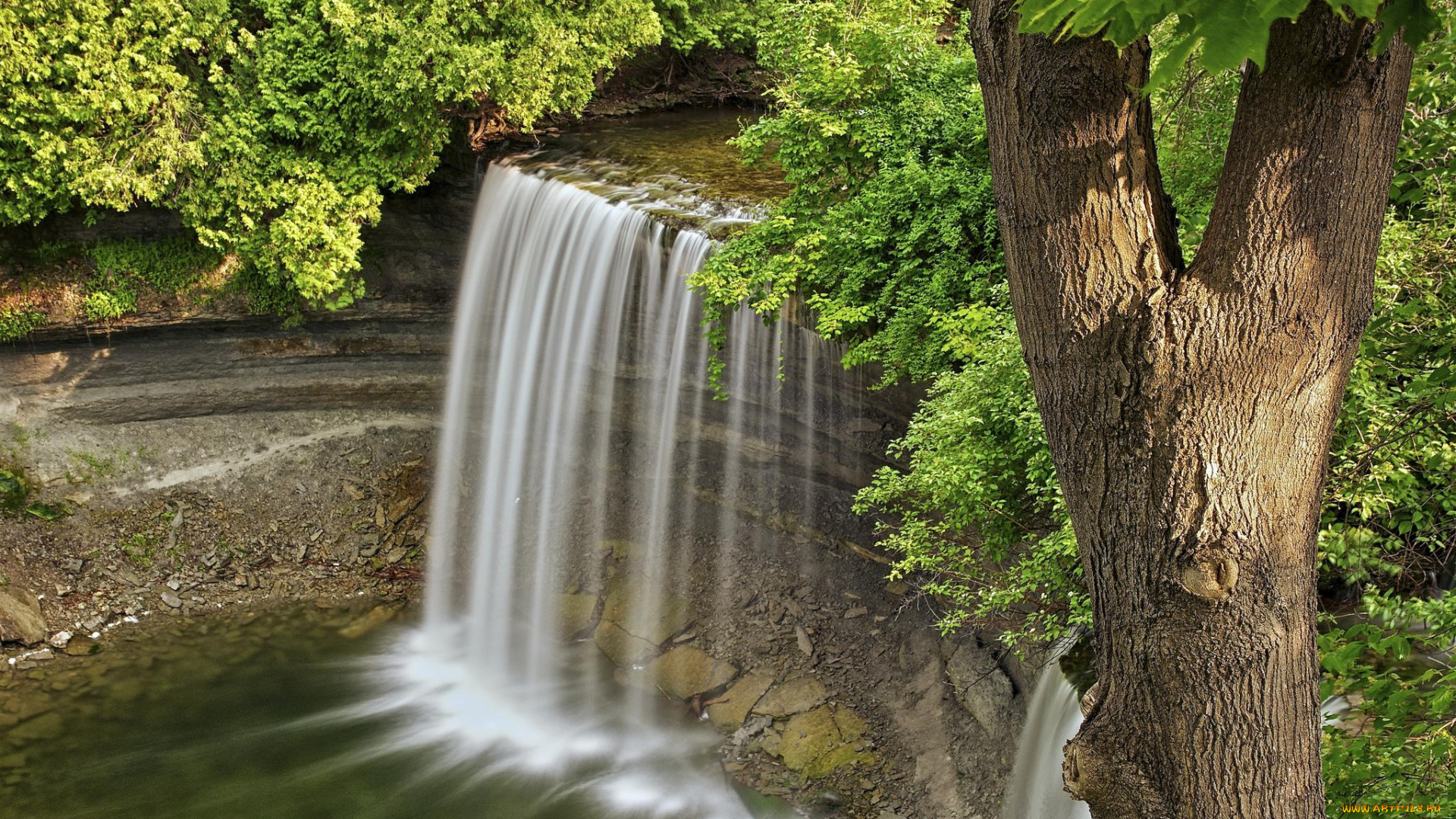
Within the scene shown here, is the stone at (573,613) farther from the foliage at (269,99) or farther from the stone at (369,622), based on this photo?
the foliage at (269,99)

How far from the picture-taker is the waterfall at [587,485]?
1148cm

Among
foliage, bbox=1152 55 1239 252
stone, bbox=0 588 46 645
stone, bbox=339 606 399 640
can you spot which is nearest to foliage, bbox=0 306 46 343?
stone, bbox=0 588 46 645

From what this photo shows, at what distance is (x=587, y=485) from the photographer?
544 inches

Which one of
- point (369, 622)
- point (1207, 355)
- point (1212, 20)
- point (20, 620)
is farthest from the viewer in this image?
point (369, 622)

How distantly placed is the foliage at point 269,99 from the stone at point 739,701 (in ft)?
22.3

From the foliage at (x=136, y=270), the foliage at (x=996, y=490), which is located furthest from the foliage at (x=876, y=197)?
the foliage at (x=136, y=270)

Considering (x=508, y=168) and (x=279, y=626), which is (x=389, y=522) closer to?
(x=279, y=626)

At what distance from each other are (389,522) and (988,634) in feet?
28.5

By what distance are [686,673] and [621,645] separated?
1132 mm

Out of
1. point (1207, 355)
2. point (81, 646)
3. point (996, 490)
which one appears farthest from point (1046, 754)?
point (81, 646)

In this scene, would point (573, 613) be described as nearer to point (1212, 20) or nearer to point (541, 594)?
point (541, 594)

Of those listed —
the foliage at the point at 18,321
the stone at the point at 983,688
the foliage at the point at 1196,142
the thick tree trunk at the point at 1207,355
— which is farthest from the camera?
the foliage at the point at 18,321

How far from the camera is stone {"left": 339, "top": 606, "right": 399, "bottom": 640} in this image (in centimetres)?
1361

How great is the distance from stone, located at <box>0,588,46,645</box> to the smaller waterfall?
37.2 ft
